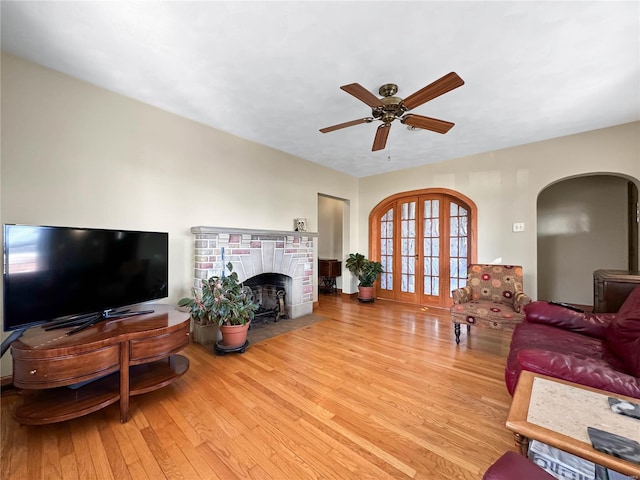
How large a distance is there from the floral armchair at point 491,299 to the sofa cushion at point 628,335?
1.03m

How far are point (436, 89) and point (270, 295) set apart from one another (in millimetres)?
3407

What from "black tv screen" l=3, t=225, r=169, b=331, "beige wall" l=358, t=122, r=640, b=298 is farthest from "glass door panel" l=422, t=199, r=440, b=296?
"black tv screen" l=3, t=225, r=169, b=331

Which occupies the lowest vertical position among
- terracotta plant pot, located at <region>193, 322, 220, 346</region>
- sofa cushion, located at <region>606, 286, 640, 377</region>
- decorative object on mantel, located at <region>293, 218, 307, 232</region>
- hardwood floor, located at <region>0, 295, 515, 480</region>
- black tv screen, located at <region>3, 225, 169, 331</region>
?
hardwood floor, located at <region>0, 295, 515, 480</region>

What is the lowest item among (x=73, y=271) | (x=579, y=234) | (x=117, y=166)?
(x=73, y=271)

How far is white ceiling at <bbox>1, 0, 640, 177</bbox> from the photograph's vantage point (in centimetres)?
159

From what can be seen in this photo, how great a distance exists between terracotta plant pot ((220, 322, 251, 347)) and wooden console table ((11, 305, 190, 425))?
1.95ft

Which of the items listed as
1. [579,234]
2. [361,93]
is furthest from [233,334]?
[579,234]

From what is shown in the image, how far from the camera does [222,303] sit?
253cm

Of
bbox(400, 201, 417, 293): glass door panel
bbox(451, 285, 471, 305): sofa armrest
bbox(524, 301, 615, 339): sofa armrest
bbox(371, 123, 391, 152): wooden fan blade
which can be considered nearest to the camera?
bbox(524, 301, 615, 339): sofa armrest

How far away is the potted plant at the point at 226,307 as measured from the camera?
8.27 ft

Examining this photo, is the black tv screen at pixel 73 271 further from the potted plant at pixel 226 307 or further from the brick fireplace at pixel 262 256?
the brick fireplace at pixel 262 256

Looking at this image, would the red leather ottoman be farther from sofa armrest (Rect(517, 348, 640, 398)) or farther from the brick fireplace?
the brick fireplace

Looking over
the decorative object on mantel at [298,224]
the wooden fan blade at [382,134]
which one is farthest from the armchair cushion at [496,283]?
the decorative object on mantel at [298,224]

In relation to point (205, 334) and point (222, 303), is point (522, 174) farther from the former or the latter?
point (205, 334)
